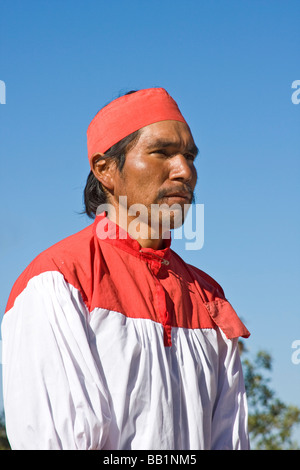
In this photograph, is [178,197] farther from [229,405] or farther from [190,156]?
[229,405]

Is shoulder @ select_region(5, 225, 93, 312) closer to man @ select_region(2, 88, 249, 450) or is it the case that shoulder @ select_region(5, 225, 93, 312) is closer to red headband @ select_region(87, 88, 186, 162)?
man @ select_region(2, 88, 249, 450)

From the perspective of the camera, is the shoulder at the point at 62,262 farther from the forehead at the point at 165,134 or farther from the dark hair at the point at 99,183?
the forehead at the point at 165,134

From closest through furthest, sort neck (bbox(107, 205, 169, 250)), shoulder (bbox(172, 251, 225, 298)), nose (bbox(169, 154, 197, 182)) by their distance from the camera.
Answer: nose (bbox(169, 154, 197, 182))
neck (bbox(107, 205, 169, 250))
shoulder (bbox(172, 251, 225, 298))

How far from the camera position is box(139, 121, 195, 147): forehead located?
3549 mm

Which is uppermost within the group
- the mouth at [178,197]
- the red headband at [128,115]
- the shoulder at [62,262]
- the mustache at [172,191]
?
the red headband at [128,115]

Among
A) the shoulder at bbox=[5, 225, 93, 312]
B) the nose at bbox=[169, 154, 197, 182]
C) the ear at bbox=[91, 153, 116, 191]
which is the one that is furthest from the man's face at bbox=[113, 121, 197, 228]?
the shoulder at bbox=[5, 225, 93, 312]

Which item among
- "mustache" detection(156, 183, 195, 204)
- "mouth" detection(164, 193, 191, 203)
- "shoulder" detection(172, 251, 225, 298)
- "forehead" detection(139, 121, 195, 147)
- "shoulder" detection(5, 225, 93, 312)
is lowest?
"shoulder" detection(5, 225, 93, 312)

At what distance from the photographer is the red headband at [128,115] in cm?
364

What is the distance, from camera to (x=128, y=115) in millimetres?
3684

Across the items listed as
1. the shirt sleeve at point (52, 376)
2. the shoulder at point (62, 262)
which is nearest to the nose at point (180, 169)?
the shoulder at point (62, 262)

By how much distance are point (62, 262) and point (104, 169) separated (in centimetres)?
68

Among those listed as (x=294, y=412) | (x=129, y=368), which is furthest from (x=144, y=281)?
(x=294, y=412)

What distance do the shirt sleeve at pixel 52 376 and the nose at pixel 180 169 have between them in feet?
2.58
